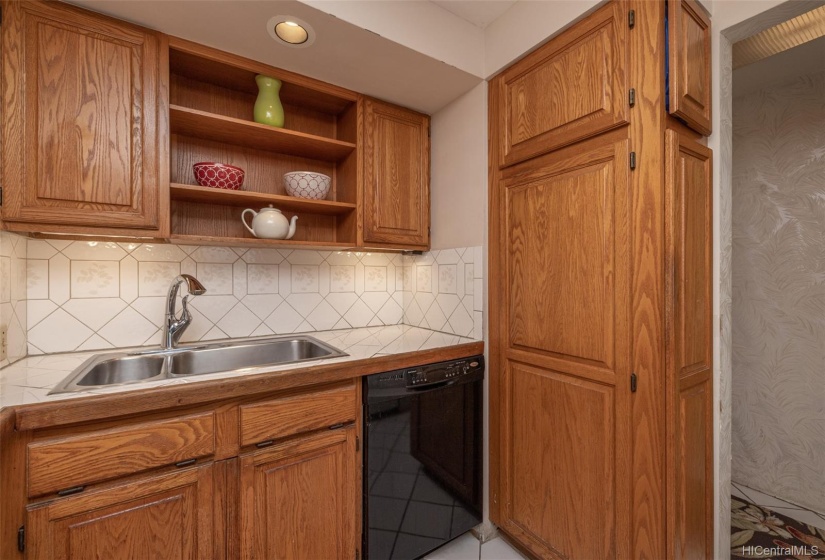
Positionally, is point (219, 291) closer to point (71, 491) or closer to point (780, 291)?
point (71, 491)

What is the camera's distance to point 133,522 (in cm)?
103

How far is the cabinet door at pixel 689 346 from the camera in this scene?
1.13m

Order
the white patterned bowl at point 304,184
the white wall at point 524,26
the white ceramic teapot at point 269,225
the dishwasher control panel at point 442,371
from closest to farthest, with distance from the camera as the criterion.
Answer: the white wall at point 524,26, the dishwasher control panel at point 442,371, the white ceramic teapot at point 269,225, the white patterned bowl at point 304,184

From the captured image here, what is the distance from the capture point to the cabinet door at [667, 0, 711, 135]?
113cm

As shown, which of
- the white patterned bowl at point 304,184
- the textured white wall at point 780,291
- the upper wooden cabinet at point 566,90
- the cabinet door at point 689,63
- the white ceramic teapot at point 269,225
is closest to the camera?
the cabinet door at point 689,63

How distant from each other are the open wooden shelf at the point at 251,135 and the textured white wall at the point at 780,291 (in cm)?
234

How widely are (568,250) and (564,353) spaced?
0.40m

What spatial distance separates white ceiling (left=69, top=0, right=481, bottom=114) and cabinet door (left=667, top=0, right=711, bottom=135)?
80 cm

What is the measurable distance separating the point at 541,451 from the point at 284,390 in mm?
1050

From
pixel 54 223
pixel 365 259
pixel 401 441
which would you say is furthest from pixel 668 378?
pixel 54 223

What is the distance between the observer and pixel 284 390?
1246 mm

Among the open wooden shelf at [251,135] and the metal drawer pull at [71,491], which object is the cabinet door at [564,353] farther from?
the metal drawer pull at [71,491]

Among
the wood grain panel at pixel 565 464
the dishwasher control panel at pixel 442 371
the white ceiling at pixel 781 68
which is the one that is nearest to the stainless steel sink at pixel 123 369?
the dishwasher control panel at pixel 442 371

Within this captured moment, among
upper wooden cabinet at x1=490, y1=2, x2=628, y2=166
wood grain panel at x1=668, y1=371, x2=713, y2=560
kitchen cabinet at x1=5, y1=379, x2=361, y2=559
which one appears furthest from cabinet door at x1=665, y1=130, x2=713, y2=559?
kitchen cabinet at x1=5, y1=379, x2=361, y2=559
